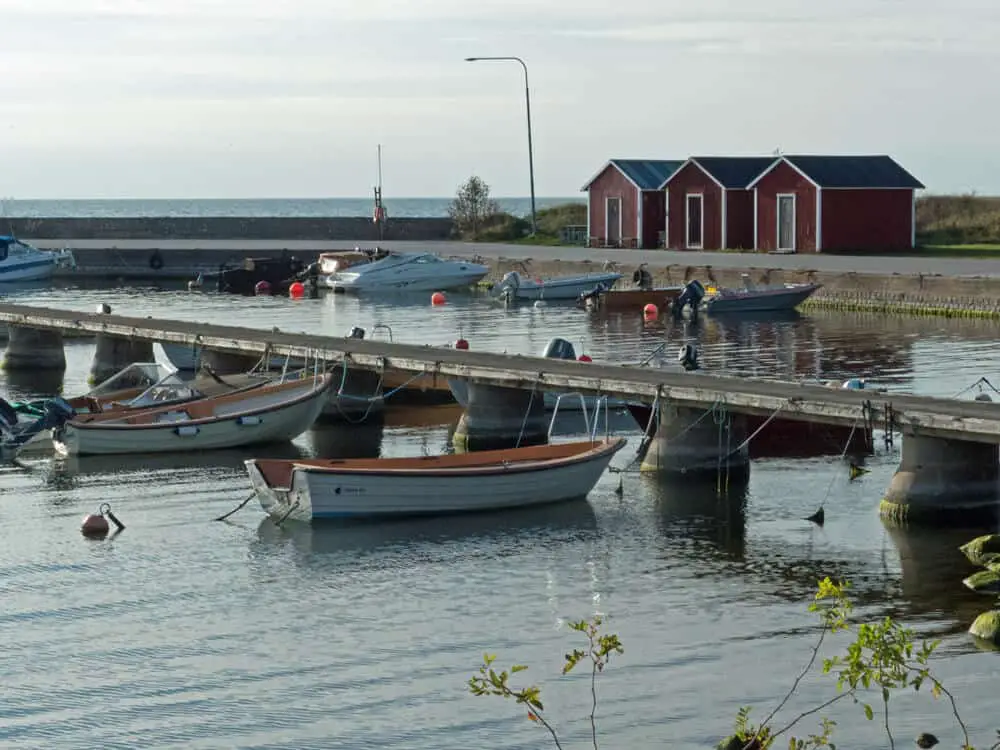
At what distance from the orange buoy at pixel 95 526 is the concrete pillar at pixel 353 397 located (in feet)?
33.3

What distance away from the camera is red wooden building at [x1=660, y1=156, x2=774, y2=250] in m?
70.3

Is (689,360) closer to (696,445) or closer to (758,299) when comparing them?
(696,445)

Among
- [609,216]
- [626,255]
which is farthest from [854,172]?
[609,216]

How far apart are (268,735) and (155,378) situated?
18622mm

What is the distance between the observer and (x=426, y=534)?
2339cm

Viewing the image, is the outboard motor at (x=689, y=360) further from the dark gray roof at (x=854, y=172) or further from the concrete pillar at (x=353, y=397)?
the dark gray roof at (x=854, y=172)

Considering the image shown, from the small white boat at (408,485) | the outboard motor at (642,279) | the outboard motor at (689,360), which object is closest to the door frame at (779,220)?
the outboard motor at (642,279)

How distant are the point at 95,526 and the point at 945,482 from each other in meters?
11.4

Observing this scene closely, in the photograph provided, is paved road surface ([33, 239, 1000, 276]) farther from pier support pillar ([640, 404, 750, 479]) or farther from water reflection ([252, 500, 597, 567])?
water reflection ([252, 500, 597, 567])

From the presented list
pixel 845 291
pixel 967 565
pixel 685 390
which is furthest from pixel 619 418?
pixel 845 291

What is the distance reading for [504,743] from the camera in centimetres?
1531

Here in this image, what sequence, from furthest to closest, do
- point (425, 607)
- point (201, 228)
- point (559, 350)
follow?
1. point (201, 228)
2. point (559, 350)
3. point (425, 607)

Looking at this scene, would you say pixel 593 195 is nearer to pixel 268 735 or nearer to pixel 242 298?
pixel 242 298

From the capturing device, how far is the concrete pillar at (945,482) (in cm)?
2273
